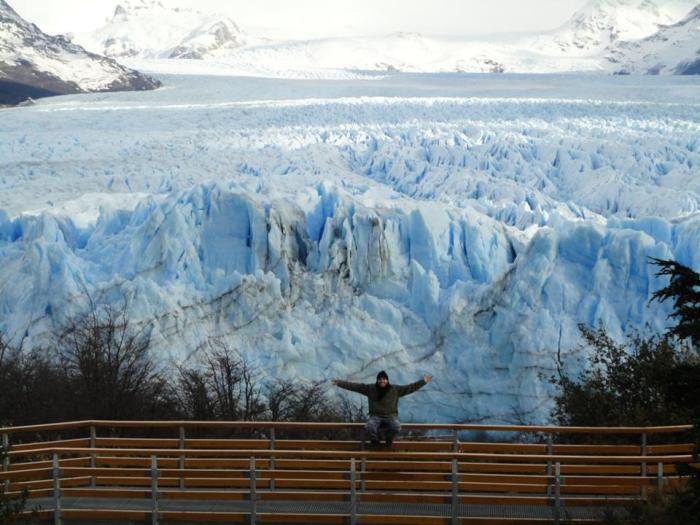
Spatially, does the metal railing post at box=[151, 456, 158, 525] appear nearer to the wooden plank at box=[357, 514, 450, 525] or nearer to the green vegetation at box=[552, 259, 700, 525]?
the wooden plank at box=[357, 514, 450, 525]

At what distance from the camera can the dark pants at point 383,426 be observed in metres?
8.65

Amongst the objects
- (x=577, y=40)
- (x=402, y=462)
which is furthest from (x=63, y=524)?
(x=577, y=40)

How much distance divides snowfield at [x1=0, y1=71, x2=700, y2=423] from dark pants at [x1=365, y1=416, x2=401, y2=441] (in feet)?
30.8

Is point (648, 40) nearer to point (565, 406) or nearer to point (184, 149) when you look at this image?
point (184, 149)

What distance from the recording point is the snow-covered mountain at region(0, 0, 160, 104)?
4472cm

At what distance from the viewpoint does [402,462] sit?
27.9 ft

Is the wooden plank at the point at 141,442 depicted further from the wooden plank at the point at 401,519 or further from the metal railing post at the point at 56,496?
the wooden plank at the point at 401,519

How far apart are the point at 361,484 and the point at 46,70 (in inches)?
1619

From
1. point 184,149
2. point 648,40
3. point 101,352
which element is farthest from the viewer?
point 648,40

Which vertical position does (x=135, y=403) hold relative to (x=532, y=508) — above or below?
below

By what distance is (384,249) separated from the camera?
810 inches

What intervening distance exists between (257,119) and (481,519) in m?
23.9

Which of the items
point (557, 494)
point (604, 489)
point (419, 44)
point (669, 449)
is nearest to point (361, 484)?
point (557, 494)

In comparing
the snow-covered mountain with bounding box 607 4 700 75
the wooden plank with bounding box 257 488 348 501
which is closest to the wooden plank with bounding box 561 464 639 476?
the wooden plank with bounding box 257 488 348 501
